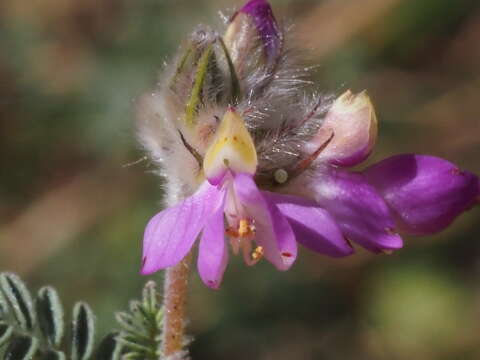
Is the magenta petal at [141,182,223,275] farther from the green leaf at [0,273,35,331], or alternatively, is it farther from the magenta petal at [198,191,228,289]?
the green leaf at [0,273,35,331]

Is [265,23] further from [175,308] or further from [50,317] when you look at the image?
[50,317]

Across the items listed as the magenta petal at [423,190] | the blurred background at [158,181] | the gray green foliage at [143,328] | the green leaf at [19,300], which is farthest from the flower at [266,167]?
the blurred background at [158,181]

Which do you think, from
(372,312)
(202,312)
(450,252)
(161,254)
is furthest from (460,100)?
(161,254)

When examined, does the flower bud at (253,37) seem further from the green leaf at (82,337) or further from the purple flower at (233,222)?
the green leaf at (82,337)

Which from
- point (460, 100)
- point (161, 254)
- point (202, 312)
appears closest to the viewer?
point (161, 254)

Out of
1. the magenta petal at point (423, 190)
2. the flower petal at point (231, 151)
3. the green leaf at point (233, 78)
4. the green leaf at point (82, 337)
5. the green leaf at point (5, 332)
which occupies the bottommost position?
the magenta petal at point (423, 190)

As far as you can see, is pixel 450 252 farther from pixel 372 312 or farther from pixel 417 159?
pixel 417 159

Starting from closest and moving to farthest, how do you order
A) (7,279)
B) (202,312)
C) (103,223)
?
1. (7,279)
2. (202,312)
3. (103,223)
